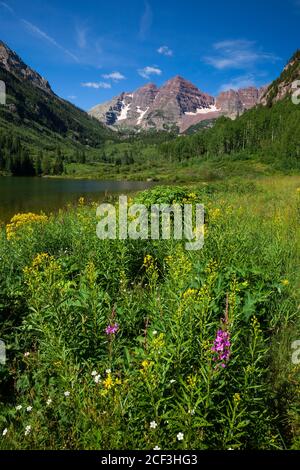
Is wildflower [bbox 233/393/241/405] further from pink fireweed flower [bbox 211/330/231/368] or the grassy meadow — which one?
pink fireweed flower [bbox 211/330/231/368]

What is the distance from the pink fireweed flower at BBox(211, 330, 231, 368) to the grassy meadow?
0.04 feet

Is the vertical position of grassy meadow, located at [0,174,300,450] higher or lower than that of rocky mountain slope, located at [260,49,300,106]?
lower

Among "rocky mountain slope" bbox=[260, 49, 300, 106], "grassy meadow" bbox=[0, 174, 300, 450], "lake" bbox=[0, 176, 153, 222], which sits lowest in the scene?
"grassy meadow" bbox=[0, 174, 300, 450]

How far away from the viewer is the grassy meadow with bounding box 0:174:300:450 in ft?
8.60

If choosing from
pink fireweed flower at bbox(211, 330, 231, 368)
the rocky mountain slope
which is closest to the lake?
pink fireweed flower at bbox(211, 330, 231, 368)

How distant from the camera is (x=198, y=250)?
5.82m

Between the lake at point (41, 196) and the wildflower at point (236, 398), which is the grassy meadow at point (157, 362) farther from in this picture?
the lake at point (41, 196)

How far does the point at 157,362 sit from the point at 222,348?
58 cm

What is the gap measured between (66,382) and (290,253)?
577 centimetres

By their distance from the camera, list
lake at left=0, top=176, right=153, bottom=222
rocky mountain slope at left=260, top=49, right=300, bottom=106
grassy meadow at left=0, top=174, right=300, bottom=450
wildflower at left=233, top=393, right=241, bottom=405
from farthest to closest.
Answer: rocky mountain slope at left=260, top=49, right=300, bottom=106
lake at left=0, top=176, right=153, bottom=222
grassy meadow at left=0, top=174, right=300, bottom=450
wildflower at left=233, top=393, right=241, bottom=405

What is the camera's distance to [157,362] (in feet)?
8.64

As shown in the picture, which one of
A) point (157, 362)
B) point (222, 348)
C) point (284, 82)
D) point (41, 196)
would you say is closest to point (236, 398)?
point (222, 348)

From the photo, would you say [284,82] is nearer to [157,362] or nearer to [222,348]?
[222,348]
